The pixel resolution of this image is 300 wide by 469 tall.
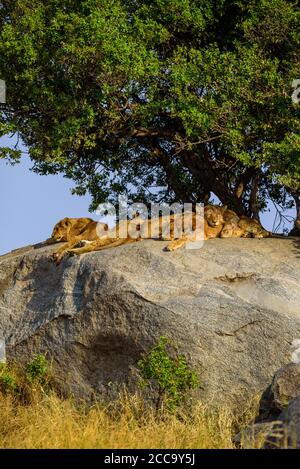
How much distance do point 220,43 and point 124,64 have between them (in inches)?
172

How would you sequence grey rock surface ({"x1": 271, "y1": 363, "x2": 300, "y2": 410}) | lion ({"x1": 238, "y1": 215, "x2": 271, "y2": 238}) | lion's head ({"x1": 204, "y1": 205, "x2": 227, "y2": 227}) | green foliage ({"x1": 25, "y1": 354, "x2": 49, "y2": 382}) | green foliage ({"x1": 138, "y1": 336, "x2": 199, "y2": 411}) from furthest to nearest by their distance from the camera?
lion ({"x1": 238, "y1": 215, "x2": 271, "y2": 238}) → lion's head ({"x1": 204, "y1": 205, "x2": 227, "y2": 227}) → green foliage ({"x1": 25, "y1": 354, "x2": 49, "y2": 382}) → green foliage ({"x1": 138, "y1": 336, "x2": 199, "y2": 411}) → grey rock surface ({"x1": 271, "y1": 363, "x2": 300, "y2": 410})

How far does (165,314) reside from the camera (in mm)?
15477

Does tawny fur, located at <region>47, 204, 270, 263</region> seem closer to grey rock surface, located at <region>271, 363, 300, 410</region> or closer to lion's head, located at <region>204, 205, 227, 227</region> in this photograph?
lion's head, located at <region>204, 205, 227, 227</region>

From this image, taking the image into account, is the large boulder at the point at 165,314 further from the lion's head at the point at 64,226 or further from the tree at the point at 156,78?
the tree at the point at 156,78

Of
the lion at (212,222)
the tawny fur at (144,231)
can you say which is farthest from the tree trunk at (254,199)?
the lion at (212,222)

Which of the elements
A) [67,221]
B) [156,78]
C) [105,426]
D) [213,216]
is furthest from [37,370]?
[156,78]

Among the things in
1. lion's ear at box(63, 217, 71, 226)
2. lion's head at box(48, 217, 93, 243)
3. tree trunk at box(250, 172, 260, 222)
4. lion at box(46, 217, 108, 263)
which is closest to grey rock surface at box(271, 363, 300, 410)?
lion at box(46, 217, 108, 263)

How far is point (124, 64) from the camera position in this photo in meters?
19.5

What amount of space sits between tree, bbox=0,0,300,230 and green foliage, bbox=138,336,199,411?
5.28m

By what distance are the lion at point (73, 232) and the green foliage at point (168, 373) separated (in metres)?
3.24

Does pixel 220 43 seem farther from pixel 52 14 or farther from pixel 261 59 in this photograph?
pixel 52 14

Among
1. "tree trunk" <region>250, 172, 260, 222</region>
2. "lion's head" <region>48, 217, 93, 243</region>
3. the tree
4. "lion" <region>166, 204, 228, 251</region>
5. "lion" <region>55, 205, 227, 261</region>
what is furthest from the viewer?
"tree trunk" <region>250, 172, 260, 222</region>

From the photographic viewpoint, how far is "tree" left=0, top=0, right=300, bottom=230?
1975 cm
